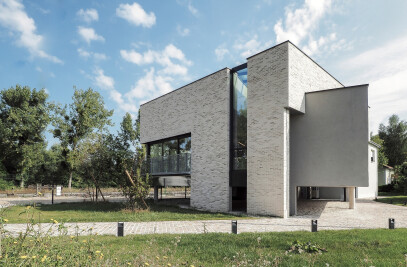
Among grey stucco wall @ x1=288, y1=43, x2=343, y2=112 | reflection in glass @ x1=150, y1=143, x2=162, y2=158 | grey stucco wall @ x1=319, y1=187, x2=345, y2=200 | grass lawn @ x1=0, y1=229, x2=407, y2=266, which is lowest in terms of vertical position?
grey stucco wall @ x1=319, y1=187, x2=345, y2=200

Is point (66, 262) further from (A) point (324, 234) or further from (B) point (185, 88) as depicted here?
(B) point (185, 88)

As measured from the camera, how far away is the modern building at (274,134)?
1473 centimetres

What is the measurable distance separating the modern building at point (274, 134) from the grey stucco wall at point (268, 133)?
0.16 feet

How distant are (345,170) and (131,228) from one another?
35.1 feet

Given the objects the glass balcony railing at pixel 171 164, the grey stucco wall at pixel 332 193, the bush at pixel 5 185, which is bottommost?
the bush at pixel 5 185

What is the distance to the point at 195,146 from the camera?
19516 mm

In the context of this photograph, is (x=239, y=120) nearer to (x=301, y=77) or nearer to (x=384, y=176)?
(x=301, y=77)

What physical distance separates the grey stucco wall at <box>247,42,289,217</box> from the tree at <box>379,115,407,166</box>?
46.8m

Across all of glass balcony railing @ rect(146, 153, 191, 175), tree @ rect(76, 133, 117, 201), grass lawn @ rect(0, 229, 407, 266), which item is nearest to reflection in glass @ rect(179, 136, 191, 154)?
glass balcony railing @ rect(146, 153, 191, 175)

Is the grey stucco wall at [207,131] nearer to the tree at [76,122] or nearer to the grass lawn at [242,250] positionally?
the grass lawn at [242,250]

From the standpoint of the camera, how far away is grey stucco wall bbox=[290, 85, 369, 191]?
47.8ft

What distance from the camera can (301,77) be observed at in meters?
16.0

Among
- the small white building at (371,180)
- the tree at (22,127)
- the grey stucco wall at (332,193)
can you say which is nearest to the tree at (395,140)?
the small white building at (371,180)

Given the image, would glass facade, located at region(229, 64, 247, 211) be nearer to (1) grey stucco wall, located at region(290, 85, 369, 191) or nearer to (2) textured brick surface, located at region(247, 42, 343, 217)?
(2) textured brick surface, located at region(247, 42, 343, 217)
